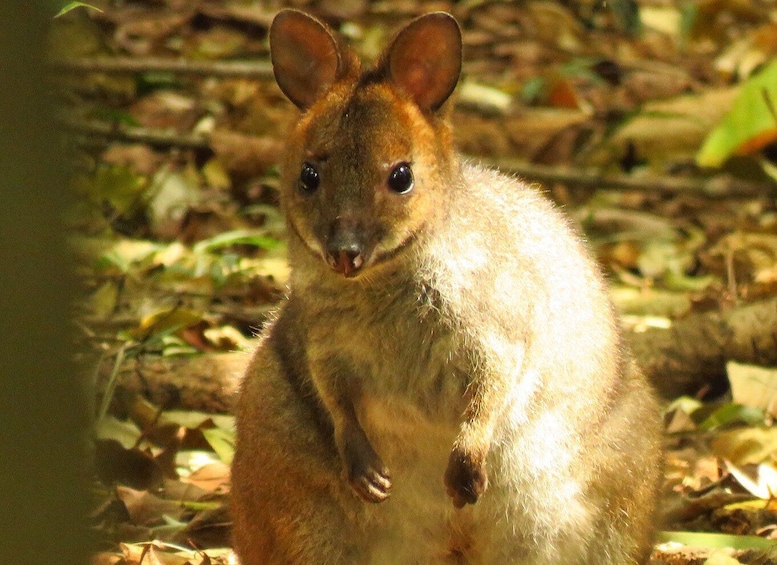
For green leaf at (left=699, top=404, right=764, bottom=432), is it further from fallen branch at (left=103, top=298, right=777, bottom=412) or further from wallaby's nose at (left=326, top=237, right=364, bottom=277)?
wallaby's nose at (left=326, top=237, right=364, bottom=277)

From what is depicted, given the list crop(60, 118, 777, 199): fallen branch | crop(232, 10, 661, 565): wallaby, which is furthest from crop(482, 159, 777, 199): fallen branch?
crop(232, 10, 661, 565): wallaby

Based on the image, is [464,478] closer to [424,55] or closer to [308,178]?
[308,178]

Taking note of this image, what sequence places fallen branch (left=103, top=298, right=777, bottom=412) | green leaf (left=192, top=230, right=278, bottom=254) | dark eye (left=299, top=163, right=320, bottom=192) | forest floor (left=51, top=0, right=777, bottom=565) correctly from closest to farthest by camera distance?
dark eye (left=299, top=163, right=320, bottom=192) < forest floor (left=51, top=0, right=777, bottom=565) < fallen branch (left=103, top=298, right=777, bottom=412) < green leaf (left=192, top=230, right=278, bottom=254)

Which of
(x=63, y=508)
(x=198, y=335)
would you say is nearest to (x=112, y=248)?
(x=198, y=335)

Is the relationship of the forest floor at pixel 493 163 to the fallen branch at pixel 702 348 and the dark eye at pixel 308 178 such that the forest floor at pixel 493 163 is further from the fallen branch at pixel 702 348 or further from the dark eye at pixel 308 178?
the dark eye at pixel 308 178


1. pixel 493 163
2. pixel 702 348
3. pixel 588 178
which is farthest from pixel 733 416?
Result: pixel 493 163

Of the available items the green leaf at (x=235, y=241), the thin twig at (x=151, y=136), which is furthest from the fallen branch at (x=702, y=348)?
the thin twig at (x=151, y=136)
